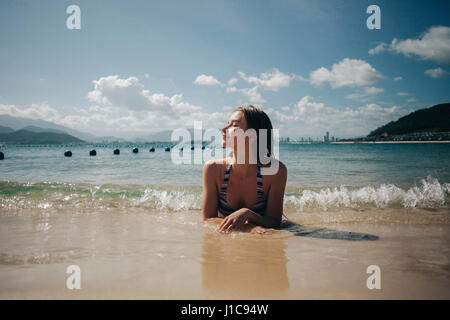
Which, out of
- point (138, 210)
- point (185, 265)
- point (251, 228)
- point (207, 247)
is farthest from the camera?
point (138, 210)

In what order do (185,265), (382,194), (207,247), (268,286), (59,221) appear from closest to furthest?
(268,286), (185,265), (207,247), (59,221), (382,194)

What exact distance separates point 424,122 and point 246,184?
97.8 meters

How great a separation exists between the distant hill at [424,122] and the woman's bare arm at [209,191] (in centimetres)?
8986

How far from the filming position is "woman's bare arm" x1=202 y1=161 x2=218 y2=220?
3.09 m

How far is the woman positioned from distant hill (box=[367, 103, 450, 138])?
89402 mm

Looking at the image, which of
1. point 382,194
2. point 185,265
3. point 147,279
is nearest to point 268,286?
point 185,265

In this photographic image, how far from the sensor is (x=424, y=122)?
76.1 m

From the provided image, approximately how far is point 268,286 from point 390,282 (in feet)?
3.11

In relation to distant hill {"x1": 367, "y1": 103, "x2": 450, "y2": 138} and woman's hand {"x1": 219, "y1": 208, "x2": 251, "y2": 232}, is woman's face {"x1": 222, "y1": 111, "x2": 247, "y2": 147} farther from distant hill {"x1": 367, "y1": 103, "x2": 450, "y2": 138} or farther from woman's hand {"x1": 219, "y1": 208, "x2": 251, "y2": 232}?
distant hill {"x1": 367, "y1": 103, "x2": 450, "y2": 138}

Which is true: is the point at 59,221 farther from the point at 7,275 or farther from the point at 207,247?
the point at 207,247

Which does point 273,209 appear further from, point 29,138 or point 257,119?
point 29,138

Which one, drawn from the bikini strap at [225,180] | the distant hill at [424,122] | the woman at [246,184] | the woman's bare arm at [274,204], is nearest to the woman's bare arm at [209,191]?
the woman at [246,184]

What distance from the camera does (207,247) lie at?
8.45 feet

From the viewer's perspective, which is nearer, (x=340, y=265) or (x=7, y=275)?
(x=7, y=275)
